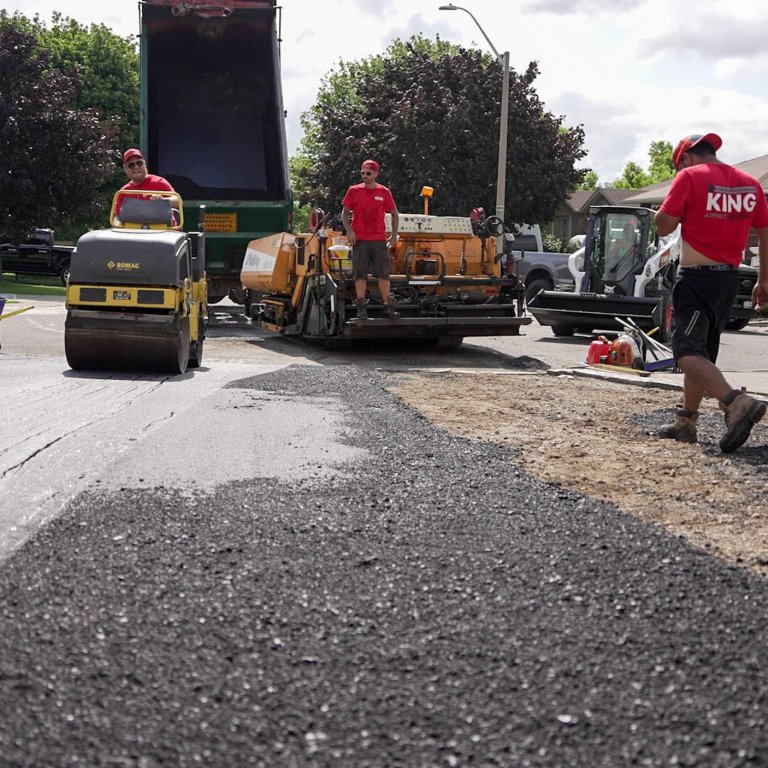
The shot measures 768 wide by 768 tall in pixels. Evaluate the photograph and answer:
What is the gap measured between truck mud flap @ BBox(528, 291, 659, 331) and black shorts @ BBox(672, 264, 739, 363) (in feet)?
31.7

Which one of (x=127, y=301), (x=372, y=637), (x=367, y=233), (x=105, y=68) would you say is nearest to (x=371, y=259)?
(x=367, y=233)

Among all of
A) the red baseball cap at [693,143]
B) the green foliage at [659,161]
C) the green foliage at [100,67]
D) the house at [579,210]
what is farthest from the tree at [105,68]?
the green foliage at [659,161]

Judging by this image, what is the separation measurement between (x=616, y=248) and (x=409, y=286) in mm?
7447

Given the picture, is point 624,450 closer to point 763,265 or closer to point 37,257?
point 763,265

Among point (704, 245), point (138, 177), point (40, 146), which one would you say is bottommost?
point (704, 245)

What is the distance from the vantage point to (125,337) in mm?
9711

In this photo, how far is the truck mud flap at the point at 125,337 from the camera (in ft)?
31.7

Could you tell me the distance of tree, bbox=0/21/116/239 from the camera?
97.5 feet

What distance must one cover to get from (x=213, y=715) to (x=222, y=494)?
2281mm

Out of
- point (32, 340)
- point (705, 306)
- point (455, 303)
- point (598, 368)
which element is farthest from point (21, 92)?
point (705, 306)

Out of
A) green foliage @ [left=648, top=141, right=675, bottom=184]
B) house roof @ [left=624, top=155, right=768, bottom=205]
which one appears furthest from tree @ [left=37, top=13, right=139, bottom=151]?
green foliage @ [left=648, top=141, right=675, bottom=184]

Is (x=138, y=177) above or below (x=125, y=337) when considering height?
above

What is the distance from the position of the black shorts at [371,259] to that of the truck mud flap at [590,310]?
467 centimetres

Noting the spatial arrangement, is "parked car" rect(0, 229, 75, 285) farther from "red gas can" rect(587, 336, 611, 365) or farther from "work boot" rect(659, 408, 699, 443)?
"work boot" rect(659, 408, 699, 443)
